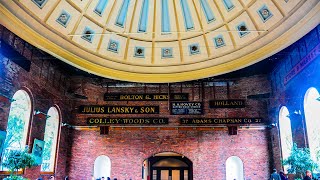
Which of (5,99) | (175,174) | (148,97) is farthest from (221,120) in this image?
(5,99)

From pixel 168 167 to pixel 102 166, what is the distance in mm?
5750

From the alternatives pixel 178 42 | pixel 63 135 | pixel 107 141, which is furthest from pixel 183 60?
pixel 63 135

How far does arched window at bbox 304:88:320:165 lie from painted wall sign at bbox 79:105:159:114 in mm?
8268

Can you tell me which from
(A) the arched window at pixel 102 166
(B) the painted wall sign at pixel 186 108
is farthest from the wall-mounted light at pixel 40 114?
(B) the painted wall sign at pixel 186 108

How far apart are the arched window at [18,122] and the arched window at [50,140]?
182cm

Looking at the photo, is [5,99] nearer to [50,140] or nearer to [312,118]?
[50,140]

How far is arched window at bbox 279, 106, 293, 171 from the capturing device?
14.8m

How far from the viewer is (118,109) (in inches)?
676

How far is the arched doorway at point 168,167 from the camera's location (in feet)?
68.0

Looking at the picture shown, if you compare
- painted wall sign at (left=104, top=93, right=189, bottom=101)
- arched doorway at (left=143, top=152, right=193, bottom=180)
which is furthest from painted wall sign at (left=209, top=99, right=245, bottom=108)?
arched doorway at (left=143, top=152, right=193, bottom=180)

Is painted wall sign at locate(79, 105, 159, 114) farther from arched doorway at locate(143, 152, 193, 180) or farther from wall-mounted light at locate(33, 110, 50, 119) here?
arched doorway at locate(143, 152, 193, 180)

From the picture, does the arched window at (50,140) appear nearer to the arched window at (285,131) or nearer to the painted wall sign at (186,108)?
the painted wall sign at (186,108)

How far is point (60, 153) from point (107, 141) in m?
2.69

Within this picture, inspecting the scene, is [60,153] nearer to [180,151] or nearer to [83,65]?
[83,65]
